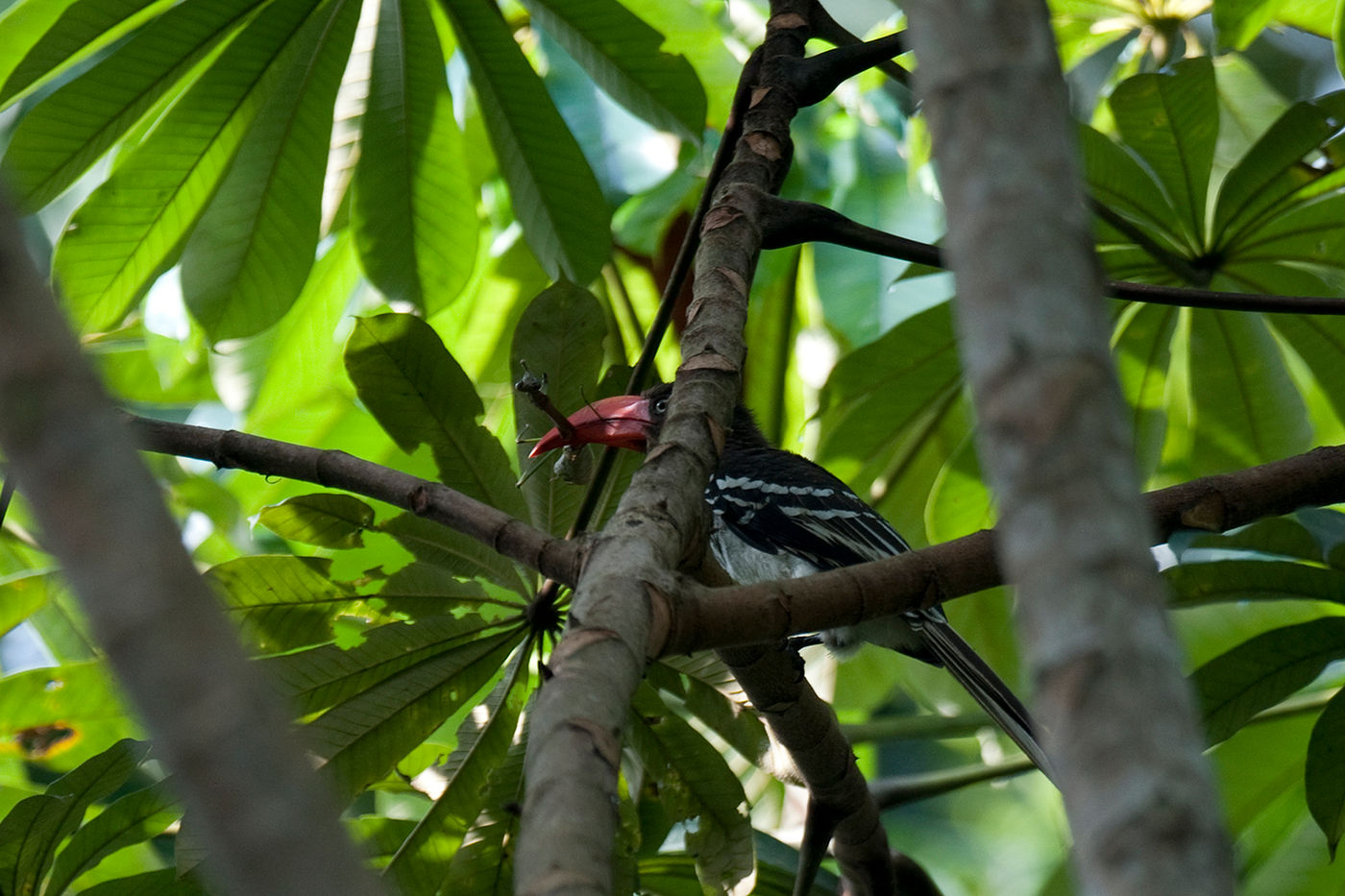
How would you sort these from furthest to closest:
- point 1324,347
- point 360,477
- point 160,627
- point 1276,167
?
point 1324,347 → point 1276,167 → point 360,477 → point 160,627

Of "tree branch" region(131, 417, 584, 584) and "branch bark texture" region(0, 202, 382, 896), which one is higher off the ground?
"tree branch" region(131, 417, 584, 584)

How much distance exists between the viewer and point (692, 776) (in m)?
2.10

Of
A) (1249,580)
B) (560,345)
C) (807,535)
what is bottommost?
(1249,580)

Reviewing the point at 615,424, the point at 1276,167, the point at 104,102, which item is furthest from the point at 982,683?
the point at 104,102

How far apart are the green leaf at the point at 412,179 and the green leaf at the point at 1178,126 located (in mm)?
1471

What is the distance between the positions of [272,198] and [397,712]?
1141 millimetres

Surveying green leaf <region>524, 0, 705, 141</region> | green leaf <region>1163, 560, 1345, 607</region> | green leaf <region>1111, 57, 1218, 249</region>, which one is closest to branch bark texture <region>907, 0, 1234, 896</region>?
green leaf <region>1163, 560, 1345, 607</region>

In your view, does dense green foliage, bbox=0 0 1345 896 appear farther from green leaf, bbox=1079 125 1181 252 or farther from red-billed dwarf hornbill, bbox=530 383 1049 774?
red-billed dwarf hornbill, bbox=530 383 1049 774

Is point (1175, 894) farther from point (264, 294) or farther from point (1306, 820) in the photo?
point (1306, 820)

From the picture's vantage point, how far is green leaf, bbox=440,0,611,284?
8.28ft

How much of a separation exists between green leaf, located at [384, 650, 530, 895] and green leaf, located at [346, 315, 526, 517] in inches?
12.9

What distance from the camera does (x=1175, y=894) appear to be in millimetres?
499

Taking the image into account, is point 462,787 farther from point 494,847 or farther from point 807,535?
point 807,535

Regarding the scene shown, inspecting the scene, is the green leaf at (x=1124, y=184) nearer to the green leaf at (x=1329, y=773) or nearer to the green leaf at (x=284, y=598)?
the green leaf at (x=1329, y=773)
